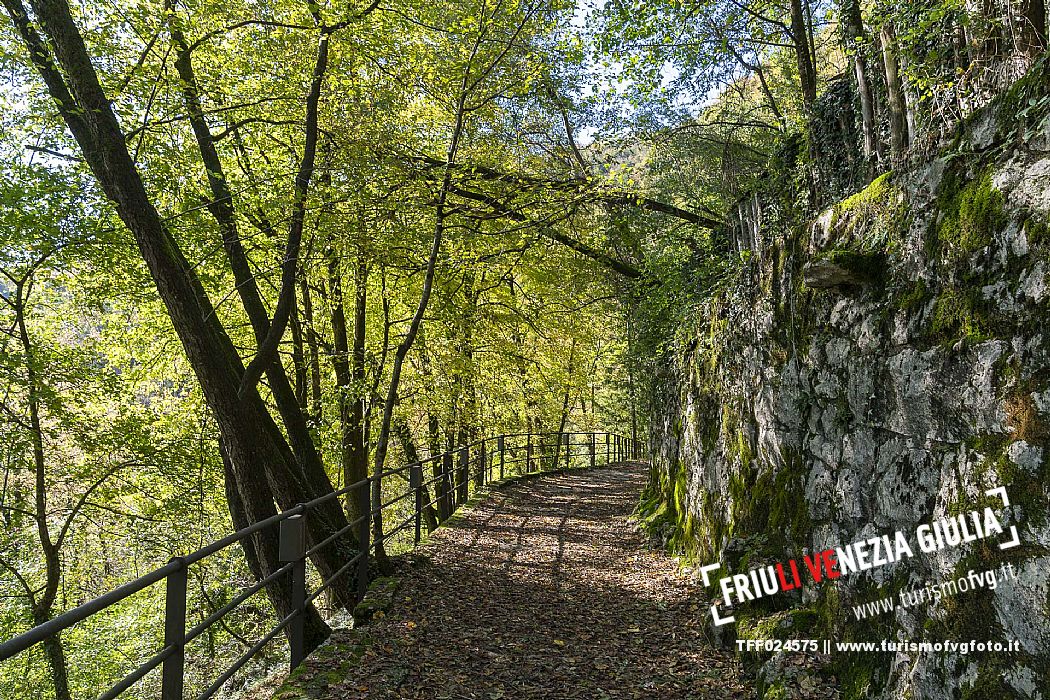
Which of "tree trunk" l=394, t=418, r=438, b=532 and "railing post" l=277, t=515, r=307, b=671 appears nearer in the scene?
"railing post" l=277, t=515, r=307, b=671

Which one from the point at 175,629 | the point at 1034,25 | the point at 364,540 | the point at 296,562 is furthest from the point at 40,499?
the point at 1034,25

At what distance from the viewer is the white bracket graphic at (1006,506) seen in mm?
2695

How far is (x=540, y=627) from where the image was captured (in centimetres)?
599

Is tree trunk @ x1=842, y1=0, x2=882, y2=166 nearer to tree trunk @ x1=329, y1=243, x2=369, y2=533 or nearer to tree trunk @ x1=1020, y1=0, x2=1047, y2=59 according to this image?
tree trunk @ x1=1020, y1=0, x2=1047, y2=59

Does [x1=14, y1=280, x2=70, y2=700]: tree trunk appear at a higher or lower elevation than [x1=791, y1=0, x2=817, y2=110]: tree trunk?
lower

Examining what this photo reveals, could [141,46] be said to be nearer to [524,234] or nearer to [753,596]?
[524,234]

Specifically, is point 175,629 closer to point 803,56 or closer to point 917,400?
point 917,400

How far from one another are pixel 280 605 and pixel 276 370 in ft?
8.55

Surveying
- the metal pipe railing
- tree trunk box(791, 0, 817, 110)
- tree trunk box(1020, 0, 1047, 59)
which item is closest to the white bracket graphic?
tree trunk box(1020, 0, 1047, 59)

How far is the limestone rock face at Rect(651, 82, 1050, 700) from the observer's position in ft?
8.90

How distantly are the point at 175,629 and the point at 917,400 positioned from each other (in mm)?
3607

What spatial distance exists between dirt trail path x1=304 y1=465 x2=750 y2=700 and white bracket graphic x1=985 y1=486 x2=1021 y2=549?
7.33 ft

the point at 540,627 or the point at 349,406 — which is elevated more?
the point at 349,406

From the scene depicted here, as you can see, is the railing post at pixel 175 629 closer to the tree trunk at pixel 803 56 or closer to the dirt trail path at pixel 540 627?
the dirt trail path at pixel 540 627
